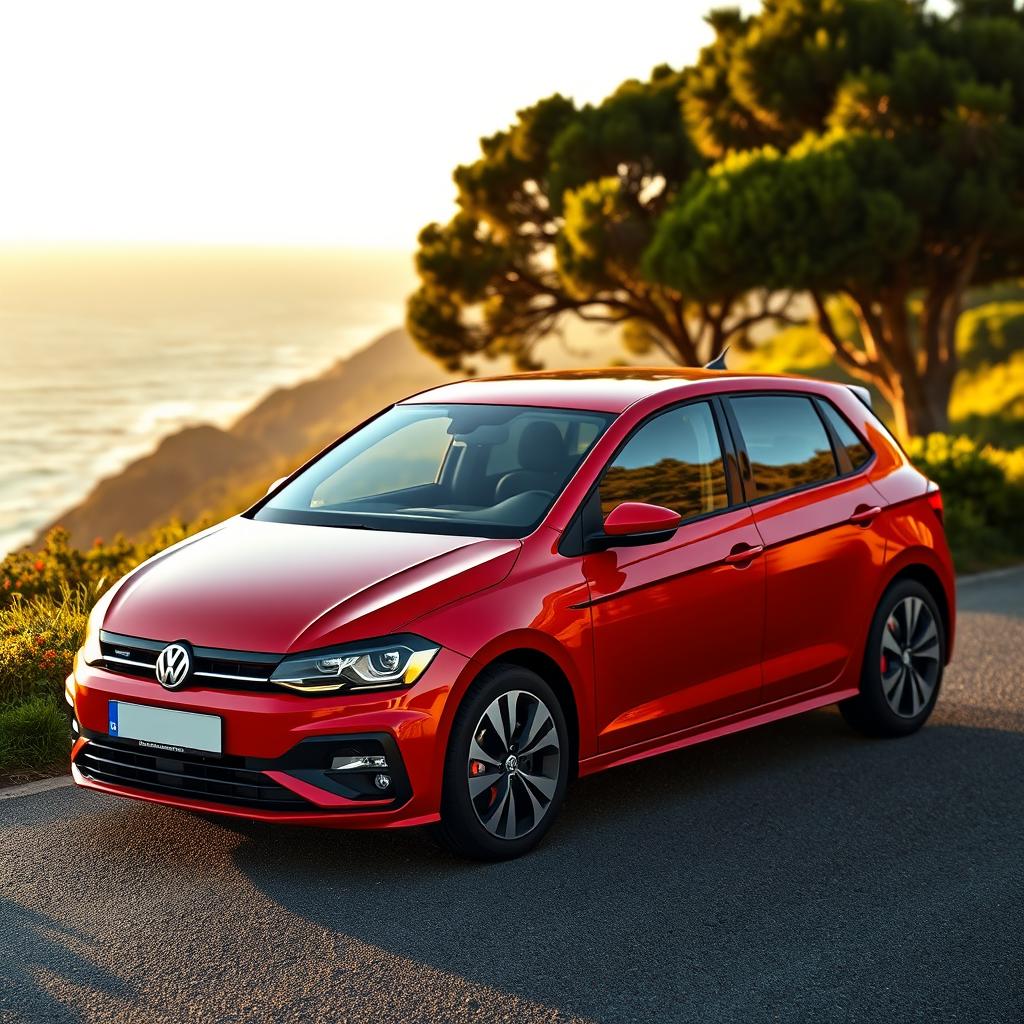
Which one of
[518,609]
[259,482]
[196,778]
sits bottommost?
[259,482]

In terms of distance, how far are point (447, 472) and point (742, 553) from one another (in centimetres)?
128

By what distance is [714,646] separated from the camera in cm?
675

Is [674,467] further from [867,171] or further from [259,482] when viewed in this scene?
[259,482]

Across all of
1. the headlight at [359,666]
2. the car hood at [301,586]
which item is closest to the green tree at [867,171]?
the car hood at [301,586]

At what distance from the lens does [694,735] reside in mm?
6801

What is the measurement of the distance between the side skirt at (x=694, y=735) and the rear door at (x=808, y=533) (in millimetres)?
66

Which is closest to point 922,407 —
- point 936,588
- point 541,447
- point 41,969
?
point 936,588

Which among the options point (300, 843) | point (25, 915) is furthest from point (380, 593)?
point (25, 915)

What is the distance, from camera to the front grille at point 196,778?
5535 millimetres

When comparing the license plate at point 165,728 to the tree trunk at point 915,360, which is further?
the tree trunk at point 915,360

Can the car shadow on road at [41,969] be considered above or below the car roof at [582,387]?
below

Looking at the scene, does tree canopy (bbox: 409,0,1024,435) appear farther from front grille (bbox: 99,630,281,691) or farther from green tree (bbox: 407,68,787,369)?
front grille (bbox: 99,630,281,691)

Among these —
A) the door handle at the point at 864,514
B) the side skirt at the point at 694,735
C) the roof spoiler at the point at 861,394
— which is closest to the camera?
the side skirt at the point at 694,735

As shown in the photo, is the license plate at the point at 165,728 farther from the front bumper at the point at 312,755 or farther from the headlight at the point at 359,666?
the headlight at the point at 359,666
